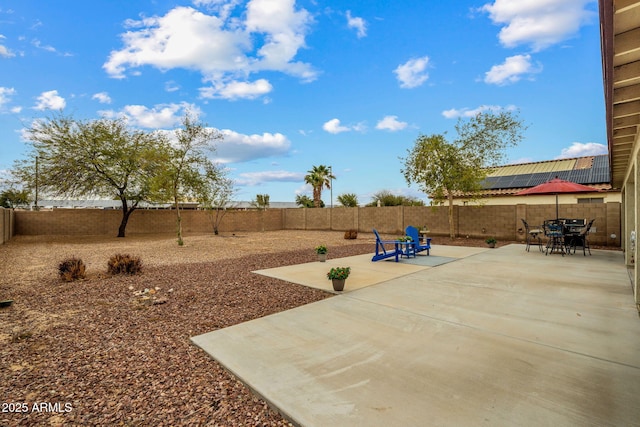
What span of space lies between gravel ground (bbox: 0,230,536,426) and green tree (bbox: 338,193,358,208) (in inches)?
1136

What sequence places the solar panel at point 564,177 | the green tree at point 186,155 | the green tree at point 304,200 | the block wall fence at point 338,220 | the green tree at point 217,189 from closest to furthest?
the block wall fence at point 338,220, the green tree at point 186,155, the green tree at point 217,189, the solar panel at point 564,177, the green tree at point 304,200

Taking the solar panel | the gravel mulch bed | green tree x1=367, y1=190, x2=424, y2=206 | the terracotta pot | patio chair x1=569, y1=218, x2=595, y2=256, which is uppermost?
the solar panel

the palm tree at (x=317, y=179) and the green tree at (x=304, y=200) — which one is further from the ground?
the palm tree at (x=317, y=179)

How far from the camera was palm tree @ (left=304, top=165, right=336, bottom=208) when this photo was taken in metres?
35.8

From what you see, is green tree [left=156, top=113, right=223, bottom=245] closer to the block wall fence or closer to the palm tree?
the block wall fence

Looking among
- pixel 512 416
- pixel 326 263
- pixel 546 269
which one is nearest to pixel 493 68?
pixel 546 269

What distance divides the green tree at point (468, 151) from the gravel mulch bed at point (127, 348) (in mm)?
10718

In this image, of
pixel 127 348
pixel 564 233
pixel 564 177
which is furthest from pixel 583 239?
pixel 564 177

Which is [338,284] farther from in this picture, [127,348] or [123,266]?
[123,266]

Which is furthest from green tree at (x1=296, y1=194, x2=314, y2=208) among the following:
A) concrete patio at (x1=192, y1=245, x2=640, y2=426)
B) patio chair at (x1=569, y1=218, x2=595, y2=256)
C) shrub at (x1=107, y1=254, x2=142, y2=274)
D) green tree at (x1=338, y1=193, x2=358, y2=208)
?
concrete patio at (x1=192, y1=245, x2=640, y2=426)

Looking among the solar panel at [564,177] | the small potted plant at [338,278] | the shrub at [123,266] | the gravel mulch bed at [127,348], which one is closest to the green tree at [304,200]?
the solar panel at [564,177]

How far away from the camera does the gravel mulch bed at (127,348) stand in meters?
2.16

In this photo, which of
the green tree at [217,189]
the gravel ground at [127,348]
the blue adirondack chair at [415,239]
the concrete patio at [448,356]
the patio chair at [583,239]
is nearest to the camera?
the concrete patio at [448,356]

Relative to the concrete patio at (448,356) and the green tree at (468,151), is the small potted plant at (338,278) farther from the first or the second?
the green tree at (468,151)
